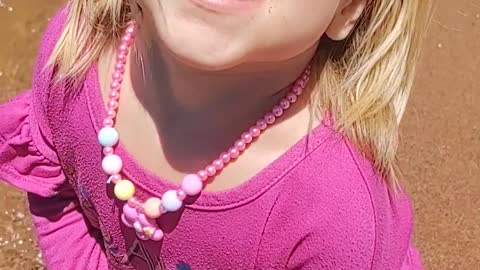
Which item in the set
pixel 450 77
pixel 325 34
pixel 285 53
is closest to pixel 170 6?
pixel 285 53

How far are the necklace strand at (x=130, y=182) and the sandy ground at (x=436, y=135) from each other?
585 millimetres

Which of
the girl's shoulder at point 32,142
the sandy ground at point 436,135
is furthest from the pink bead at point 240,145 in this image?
the sandy ground at point 436,135

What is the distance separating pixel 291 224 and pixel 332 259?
0.07 m

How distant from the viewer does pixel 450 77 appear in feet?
7.56

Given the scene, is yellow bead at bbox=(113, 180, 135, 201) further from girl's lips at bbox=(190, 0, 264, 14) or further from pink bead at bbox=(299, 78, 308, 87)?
girl's lips at bbox=(190, 0, 264, 14)

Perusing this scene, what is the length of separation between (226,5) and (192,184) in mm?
326

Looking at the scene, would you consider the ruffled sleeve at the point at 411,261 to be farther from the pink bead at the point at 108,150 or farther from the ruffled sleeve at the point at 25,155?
the ruffled sleeve at the point at 25,155

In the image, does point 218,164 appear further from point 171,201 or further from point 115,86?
point 115,86

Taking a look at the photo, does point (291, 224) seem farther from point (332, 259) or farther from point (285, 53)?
point (285, 53)

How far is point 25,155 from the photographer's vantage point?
1.67 m

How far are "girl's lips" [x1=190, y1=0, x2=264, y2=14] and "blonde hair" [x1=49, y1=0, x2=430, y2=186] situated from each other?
254 millimetres

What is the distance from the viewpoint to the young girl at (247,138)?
1376 millimetres

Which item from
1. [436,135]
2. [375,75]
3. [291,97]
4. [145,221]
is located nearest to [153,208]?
[145,221]

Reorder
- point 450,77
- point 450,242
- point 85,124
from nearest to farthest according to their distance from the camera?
point 85,124 < point 450,242 < point 450,77
